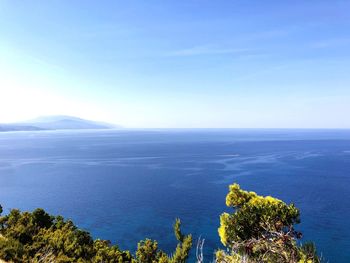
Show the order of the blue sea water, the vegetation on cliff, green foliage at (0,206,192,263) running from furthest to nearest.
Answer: the blue sea water
green foliage at (0,206,192,263)
the vegetation on cliff

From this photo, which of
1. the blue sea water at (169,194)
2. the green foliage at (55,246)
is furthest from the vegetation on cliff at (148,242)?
the blue sea water at (169,194)

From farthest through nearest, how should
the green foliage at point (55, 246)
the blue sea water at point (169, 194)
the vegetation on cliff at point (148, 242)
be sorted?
the blue sea water at point (169, 194), the green foliage at point (55, 246), the vegetation on cliff at point (148, 242)

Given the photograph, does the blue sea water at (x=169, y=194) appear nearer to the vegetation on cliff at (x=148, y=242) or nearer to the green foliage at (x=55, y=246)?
the green foliage at (x=55, y=246)

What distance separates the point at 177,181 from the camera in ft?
312

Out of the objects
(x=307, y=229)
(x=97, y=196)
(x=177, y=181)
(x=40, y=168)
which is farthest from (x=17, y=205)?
(x=307, y=229)

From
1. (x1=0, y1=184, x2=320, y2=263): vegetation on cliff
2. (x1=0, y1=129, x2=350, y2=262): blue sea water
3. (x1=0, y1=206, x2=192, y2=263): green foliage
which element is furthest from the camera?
(x1=0, y1=129, x2=350, y2=262): blue sea water

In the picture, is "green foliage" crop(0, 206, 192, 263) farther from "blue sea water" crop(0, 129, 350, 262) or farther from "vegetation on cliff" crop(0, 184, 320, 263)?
"blue sea water" crop(0, 129, 350, 262)

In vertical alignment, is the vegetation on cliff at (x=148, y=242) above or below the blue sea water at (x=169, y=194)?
above

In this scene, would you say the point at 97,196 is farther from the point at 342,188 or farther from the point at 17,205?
the point at 342,188

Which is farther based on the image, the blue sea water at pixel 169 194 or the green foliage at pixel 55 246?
the blue sea water at pixel 169 194

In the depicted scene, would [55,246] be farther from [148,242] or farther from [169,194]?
[169,194]

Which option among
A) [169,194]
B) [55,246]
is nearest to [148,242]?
[55,246]

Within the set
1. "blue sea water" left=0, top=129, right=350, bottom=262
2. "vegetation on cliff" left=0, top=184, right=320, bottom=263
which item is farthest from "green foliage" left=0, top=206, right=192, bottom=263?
"blue sea water" left=0, top=129, right=350, bottom=262

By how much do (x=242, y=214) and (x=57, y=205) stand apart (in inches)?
2283
